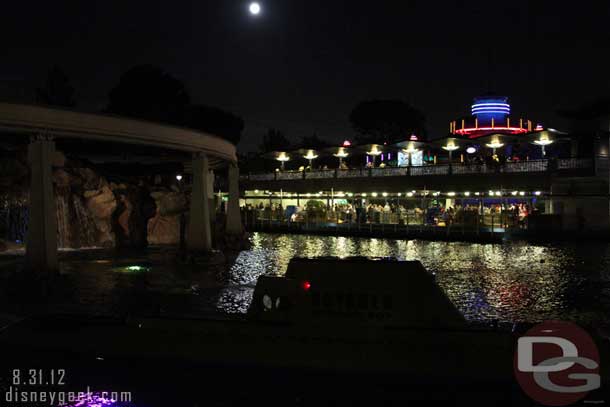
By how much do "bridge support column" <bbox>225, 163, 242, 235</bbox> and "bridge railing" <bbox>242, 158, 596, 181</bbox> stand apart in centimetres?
2420

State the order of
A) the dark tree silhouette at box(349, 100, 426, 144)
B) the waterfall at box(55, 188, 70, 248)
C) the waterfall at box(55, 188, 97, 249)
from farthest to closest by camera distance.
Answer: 1. the dark tree silhouette at box(349, 100, 426, 144)
2. the waterfall at box(55, 188, 97, 249)
3. the waterfall at box(55, 188, 70, 248)

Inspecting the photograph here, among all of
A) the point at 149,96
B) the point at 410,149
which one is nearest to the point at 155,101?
the point at 149,96

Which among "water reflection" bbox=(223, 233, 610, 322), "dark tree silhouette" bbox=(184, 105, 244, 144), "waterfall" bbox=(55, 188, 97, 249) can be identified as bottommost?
"water reflection" bbox=(223, 233, 610, 322)

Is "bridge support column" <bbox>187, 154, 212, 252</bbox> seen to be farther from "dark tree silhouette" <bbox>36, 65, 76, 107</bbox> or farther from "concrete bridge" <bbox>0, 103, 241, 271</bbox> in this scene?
"dark tree silhouette" <bbox>36, 65, 76, 107</bbox>

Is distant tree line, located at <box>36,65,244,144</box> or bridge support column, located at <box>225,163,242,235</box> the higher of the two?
distant tree line, located at <box>36,65,244,144</box>

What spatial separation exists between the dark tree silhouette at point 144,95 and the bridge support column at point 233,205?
143 feet

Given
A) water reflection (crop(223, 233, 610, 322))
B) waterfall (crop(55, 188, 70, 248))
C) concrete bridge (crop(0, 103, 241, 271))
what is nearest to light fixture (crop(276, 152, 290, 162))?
water reflection (crop(223, 233, 610, 322))

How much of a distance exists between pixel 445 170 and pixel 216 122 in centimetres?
4832

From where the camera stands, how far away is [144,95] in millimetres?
74375

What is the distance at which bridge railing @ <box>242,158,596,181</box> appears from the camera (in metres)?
43.3

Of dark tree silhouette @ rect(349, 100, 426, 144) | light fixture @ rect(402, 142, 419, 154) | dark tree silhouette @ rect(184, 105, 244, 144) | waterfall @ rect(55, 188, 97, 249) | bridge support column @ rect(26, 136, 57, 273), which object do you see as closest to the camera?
bridge support column @ rect(26, 136, 57, 273)

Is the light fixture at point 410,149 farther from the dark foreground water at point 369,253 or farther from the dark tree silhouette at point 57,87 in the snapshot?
the dark tree silhouette at point 57,87

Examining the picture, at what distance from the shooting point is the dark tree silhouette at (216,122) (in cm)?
8294

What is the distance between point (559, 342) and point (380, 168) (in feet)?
155
